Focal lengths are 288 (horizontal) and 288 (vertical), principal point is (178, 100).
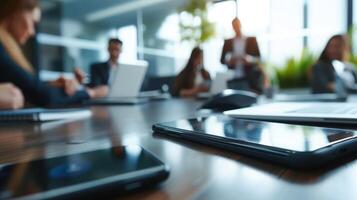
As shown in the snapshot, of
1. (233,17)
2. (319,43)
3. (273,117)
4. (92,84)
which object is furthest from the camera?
(319,43)

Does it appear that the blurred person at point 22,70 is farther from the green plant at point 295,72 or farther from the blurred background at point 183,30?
the green plant at point 295,72

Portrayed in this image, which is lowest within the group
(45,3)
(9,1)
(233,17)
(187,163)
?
(187,163)

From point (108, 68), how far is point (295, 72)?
5.97 ft

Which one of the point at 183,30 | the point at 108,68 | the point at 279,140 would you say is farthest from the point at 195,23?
the point at 279,140

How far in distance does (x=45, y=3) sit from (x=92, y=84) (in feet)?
8.76

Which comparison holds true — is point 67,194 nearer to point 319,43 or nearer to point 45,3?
point 319,43

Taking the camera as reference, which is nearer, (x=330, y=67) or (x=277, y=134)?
(x=277, y=134)

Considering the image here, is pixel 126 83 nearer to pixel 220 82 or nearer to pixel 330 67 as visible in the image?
pixel 220 82

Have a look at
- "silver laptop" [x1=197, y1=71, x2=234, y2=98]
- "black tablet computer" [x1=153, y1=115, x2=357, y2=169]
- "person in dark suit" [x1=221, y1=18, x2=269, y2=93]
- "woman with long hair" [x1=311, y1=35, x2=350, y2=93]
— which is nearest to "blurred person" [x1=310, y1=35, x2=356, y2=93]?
"woman with long hair" [x1=311, y1=35, x2=350, y2=93]

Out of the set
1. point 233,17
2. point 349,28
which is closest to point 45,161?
point 233,17

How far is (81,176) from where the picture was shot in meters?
0.18

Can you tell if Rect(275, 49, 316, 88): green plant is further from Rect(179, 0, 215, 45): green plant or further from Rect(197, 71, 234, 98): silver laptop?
Rect(197, 71, 234, 98): silver laptop

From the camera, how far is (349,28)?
9.54 ft

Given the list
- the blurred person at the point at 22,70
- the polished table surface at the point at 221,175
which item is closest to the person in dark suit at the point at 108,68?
the blurred person at the point at 22,70
